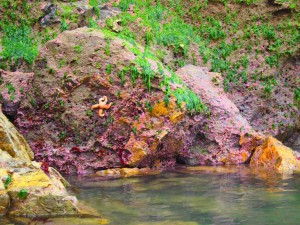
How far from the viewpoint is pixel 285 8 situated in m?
17.8

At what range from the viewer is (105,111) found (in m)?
10.8

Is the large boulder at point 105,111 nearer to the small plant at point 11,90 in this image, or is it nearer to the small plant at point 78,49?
the small plant at point 78,49

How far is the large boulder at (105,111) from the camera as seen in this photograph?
10672mm

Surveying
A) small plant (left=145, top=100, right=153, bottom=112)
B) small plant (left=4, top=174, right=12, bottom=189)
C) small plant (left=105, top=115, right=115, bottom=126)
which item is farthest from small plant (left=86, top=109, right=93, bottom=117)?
small plant (left=4, top=174, right=12, bottom=189)

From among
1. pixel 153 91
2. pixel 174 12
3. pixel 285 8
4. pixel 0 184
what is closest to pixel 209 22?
pixel 174 12

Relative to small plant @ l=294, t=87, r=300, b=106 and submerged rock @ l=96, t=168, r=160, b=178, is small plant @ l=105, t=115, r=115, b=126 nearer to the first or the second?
submerged rock @ l=96, t=168, r=160, b=178

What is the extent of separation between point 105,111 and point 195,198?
448cm

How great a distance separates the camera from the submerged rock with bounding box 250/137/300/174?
1009 centimetres

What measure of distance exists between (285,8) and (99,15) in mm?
7913

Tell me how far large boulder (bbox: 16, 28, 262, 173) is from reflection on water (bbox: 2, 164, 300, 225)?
3.69 feet

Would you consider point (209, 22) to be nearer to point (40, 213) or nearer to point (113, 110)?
point (113, 110)

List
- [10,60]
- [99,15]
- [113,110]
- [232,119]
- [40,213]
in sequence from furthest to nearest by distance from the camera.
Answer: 1. [99,15]
2. [10,60]
3. [232,119]
4. [113,110]
5. [40,213]

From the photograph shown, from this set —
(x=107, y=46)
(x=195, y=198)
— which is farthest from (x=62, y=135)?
(x=195, y=198)

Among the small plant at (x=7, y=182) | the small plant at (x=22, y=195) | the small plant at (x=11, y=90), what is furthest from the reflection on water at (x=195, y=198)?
the small plant at (x=11, y=90)
